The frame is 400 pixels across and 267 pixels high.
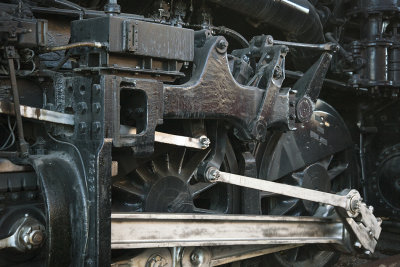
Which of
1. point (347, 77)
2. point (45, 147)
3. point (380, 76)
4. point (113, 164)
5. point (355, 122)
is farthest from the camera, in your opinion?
point (355, 122)

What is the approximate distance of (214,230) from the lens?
109 inches

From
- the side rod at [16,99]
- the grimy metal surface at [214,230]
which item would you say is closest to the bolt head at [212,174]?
the grimy metal surface at [214,230]

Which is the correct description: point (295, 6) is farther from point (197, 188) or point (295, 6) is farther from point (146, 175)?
point (146, 175)

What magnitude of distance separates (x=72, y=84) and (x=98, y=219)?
603 millimetres

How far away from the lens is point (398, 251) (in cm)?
476

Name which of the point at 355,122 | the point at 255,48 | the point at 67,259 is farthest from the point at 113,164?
the point at 355,122

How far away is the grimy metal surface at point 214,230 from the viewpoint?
2447 mm

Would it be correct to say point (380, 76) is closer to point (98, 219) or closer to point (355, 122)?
point (355, 122)

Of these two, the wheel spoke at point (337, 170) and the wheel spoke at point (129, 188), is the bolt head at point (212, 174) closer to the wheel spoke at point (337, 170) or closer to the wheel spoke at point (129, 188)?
the wheel spoke at point (129, 188)

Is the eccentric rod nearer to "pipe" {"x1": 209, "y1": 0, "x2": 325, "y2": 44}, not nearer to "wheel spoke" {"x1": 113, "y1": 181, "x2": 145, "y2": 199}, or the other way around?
"pipe" {"x1": 209, "y1": 0, "x2": 325, "y2": 44}

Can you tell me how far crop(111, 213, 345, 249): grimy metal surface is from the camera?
245 centimetres

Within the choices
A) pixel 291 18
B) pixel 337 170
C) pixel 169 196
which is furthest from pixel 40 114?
pixel 337 170

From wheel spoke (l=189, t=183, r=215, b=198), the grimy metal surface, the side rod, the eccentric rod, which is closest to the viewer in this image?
the side rod

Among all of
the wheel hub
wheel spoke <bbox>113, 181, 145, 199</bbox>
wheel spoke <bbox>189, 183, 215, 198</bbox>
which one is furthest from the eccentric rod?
wheel spoke <bbox>113, 181, 145, 199</bbox>
